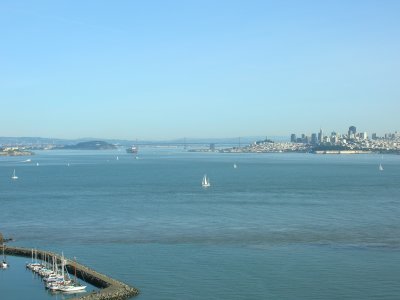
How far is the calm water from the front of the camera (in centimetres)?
1110

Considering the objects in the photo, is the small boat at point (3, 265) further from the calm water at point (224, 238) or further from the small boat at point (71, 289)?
the small boat at point (71, 289)

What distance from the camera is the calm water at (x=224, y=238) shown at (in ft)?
36.4

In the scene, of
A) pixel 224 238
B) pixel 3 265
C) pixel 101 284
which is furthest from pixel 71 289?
pixel 224 238

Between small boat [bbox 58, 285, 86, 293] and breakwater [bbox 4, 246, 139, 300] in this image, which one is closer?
breakwater [bbox 4, 246, 139, 300]

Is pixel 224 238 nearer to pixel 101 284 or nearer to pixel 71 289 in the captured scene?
pixel 101 284

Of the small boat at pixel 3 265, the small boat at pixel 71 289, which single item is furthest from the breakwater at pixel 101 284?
the small boat at pixel 3 265

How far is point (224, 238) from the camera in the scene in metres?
15.2

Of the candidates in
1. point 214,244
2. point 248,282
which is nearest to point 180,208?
point 214,244

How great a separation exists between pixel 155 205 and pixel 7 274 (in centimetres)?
1037

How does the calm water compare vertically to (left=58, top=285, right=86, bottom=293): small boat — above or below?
A: above

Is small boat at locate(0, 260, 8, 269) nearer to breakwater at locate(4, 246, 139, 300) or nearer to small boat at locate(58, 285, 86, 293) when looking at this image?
breakwater at locate(4, 246, 139, 300)

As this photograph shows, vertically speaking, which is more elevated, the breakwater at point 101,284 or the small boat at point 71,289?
the breakwater at point 101,284

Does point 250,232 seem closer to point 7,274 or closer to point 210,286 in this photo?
point 210,286

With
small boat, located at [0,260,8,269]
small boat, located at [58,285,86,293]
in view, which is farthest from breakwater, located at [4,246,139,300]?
small boat, located at [0,260,8,269]
